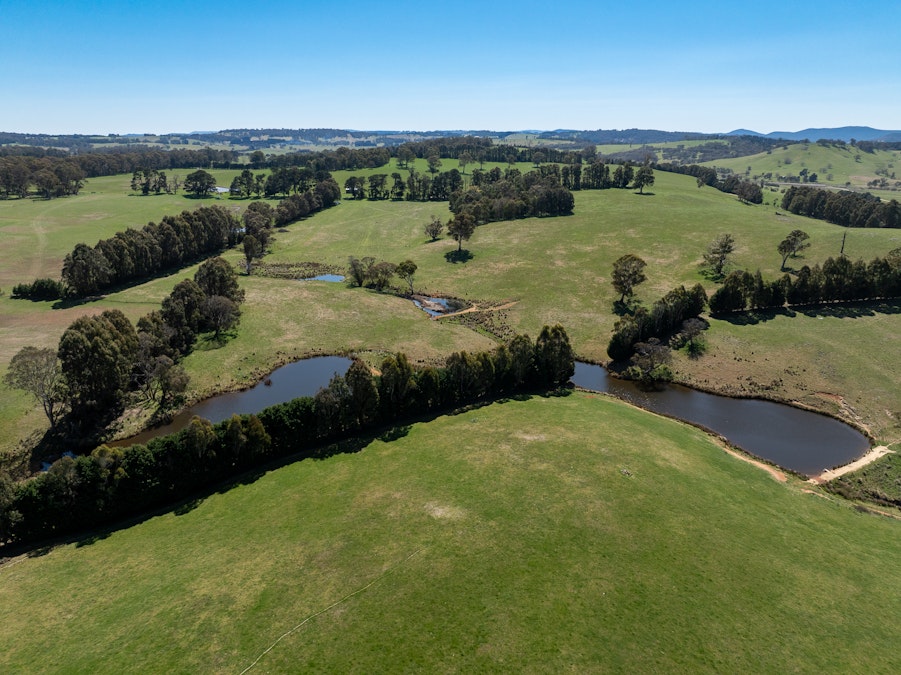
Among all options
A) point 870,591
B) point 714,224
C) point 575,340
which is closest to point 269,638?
point 870,591

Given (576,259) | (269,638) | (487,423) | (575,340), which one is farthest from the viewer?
(576,259)

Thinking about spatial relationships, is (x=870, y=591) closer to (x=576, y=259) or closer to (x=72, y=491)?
(x=72, y=491)

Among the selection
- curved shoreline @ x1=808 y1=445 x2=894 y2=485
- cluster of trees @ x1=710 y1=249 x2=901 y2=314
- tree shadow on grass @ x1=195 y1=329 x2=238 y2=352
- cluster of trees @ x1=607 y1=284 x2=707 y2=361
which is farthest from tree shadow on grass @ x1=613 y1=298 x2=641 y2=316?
tree shadow on grass @ x1=195 y1=329 x2=238 y2=352

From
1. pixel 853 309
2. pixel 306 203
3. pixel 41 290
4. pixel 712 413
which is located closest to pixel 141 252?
pixel 41 290

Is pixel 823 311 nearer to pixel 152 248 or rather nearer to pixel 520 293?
pixel 520 293

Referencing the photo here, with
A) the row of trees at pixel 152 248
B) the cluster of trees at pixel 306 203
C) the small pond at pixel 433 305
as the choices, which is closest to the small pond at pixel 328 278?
the row of trees at pixel 152 248

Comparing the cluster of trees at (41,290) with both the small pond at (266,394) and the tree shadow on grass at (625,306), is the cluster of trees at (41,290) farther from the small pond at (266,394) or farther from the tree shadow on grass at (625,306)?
the tree shadow on grass at (625,306)
